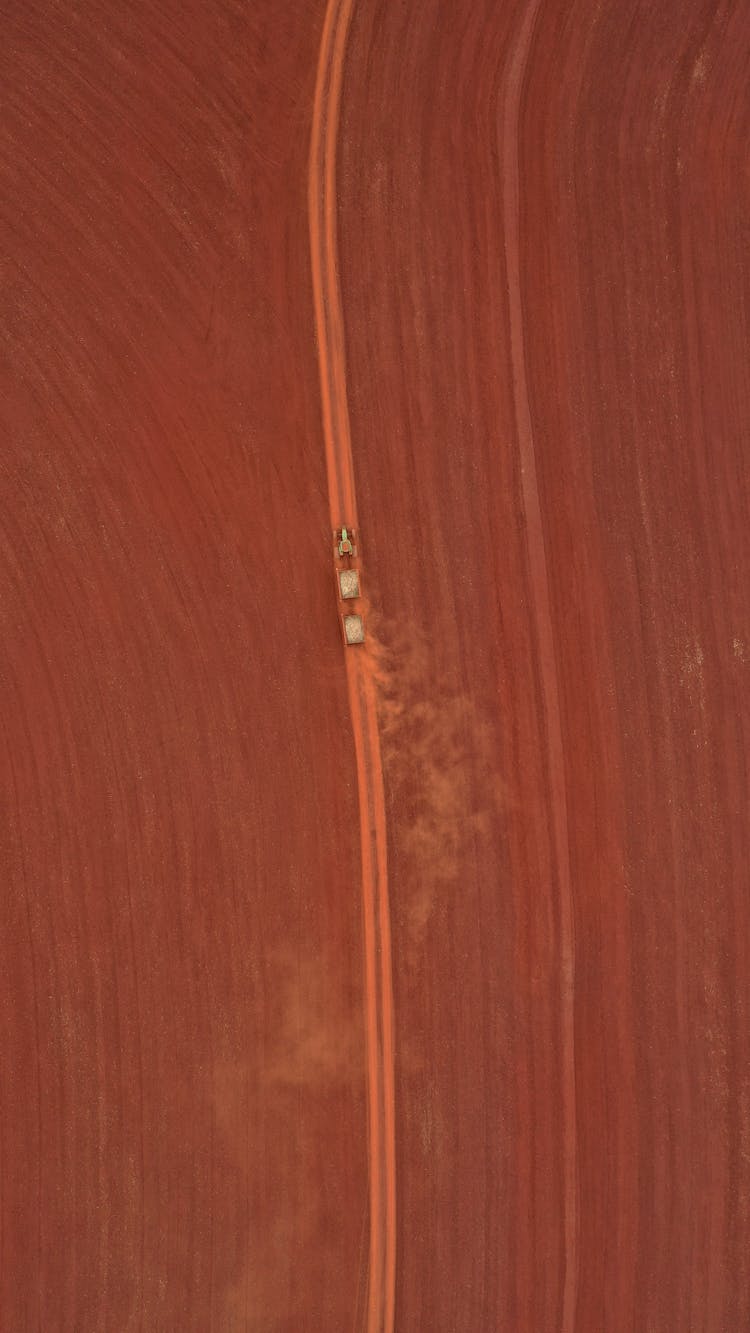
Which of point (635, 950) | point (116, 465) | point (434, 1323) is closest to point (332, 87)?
point (116, 465)

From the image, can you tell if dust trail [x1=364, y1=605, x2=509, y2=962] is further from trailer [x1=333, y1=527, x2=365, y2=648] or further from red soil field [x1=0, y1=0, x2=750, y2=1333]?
trailer [x1=333, y1=527, x2=365, y2=648]

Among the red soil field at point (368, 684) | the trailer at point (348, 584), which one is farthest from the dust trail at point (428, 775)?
the trailer at point (348, 584)

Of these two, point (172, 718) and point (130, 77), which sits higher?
point (130, 77)

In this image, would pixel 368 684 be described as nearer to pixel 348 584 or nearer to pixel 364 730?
pixel 364 730

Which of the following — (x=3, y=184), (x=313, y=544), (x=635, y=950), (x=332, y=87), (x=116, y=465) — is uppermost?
(x=332, y=87)

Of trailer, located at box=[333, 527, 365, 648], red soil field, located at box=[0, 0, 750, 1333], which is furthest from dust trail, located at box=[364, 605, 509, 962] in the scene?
trailer, located at box=[333, 527, 365, 648]

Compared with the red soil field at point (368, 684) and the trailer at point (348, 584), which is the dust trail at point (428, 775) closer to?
the red soil field at point (368, 684)

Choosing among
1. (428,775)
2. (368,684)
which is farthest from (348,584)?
(428,775)

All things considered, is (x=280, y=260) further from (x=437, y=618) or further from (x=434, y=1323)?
(x=434, y=1323)
